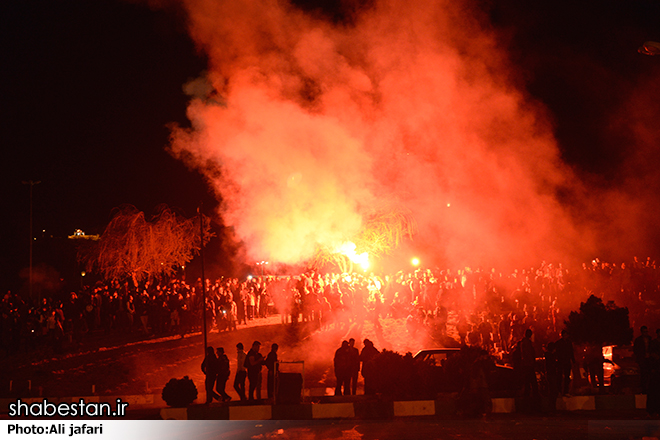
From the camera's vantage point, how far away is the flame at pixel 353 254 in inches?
810

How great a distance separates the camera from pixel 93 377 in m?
12.4

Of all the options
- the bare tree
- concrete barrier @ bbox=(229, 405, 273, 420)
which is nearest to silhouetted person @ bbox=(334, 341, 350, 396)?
concrete barrier @ bbox=(229, 405, 273, 420)

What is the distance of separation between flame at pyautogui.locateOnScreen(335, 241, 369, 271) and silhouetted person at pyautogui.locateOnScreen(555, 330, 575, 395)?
11.7 meters

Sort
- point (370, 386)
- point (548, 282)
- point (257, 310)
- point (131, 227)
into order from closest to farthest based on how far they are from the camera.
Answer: point (370, 386) → point (548, 282) → point (257, 310) → point (131, 227)

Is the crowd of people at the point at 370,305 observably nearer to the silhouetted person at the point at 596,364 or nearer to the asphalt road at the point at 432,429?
the silhouetted person at the point at 596,364

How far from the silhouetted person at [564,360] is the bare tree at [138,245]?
53.4ft

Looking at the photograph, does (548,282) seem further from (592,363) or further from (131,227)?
(131,227)

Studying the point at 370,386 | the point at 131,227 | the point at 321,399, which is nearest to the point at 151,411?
the point at 321,399

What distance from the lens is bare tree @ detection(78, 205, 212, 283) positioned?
23938mm

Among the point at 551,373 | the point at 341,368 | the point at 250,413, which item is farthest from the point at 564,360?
the point at 250,413

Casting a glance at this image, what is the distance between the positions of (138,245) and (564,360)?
19.8m

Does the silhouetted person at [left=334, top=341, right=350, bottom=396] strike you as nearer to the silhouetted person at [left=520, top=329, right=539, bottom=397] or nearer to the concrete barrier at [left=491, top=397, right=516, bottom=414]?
the concrete barrier at [left=491, top=397, right=516, bottom=414]

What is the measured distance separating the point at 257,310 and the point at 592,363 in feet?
36.0

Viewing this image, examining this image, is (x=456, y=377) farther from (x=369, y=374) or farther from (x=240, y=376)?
(x=240, y=376)
